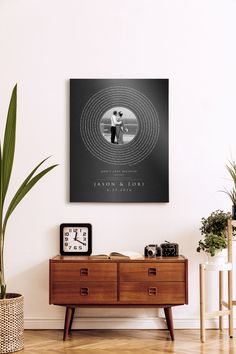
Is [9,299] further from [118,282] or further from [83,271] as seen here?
[118,282]

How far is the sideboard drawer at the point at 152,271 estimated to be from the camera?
427cm

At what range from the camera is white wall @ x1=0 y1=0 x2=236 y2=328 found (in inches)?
186

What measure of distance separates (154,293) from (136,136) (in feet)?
4.22

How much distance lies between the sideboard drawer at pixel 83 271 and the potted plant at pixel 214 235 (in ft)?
2.33

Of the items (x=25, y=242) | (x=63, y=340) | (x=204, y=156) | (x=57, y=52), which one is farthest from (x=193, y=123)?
(x=63, y=340)

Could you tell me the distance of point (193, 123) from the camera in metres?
4.77

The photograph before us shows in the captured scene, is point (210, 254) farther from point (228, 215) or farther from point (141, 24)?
point (141, 24)

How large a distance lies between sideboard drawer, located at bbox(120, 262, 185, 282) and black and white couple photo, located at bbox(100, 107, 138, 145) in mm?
1053

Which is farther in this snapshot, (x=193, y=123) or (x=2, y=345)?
(x=193, y=123)

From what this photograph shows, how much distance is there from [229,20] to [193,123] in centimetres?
91

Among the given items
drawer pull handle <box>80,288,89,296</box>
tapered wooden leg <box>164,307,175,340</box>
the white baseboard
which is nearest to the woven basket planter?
drawer pull handle <box>80,288,89,296</box>

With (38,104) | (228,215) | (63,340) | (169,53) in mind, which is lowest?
(63,340)

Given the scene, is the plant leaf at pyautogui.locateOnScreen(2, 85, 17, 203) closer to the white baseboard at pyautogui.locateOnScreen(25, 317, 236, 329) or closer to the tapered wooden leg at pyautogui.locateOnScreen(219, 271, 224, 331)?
the white baseboard at pyautogui.locateOnScreen(25, 317, 236, 329)

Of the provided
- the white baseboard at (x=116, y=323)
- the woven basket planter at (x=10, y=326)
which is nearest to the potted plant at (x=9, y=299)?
the woven basket planter at (x=10, y=326)
